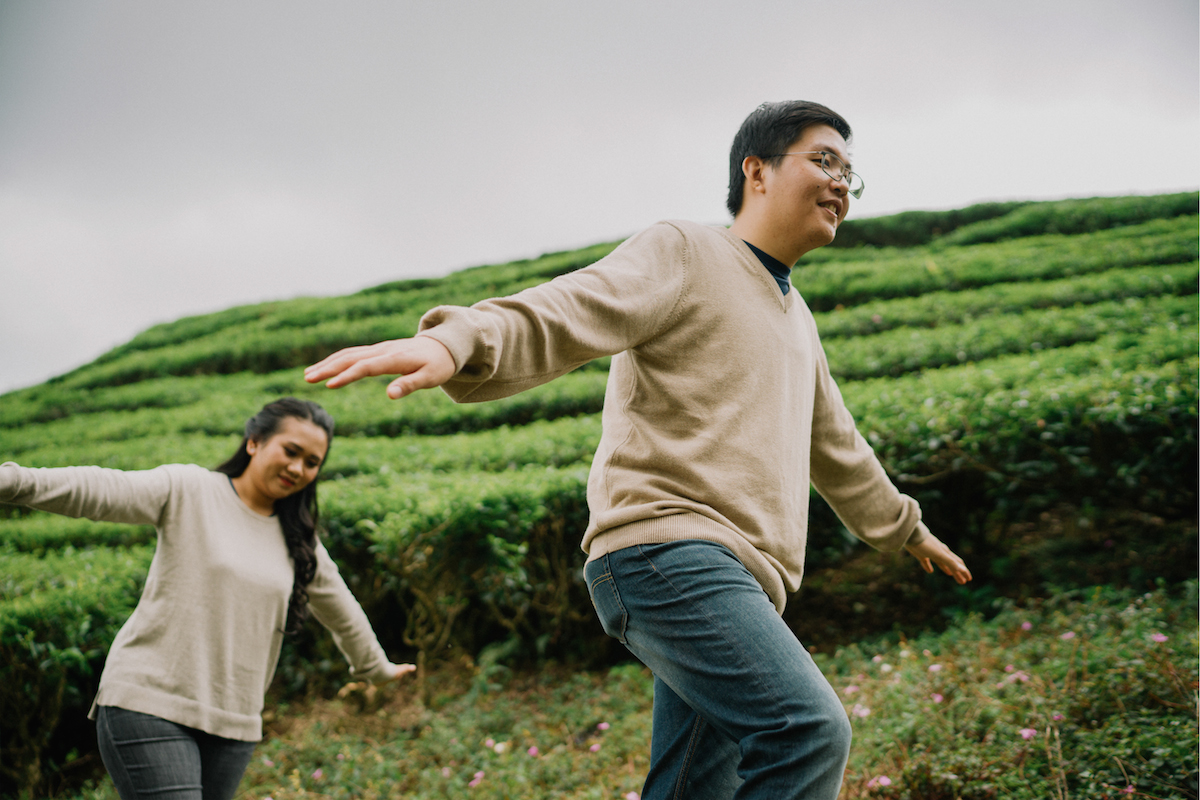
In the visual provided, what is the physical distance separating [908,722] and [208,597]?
93.3 inches

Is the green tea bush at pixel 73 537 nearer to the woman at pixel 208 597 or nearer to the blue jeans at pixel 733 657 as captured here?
the woman at pixel 208 597

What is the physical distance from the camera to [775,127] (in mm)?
1728

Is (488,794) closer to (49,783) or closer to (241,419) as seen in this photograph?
(49,783)

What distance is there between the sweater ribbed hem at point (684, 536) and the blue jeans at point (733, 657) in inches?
0.6

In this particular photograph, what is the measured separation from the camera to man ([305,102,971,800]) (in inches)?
48.9

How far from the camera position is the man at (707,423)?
1243 millimetres

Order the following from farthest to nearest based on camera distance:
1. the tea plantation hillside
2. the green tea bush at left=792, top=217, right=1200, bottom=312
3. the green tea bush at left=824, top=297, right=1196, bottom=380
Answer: the green tea bush at left=792, top=217, right=1200, bottom=312 → the green tea bush at left=824, top=297, right=1196, bottom=380 → the tea plantation hillside

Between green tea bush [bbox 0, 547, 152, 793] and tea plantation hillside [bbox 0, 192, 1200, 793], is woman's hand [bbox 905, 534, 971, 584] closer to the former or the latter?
tea plantation hillside [bbox 0, 192, 1200, 793]

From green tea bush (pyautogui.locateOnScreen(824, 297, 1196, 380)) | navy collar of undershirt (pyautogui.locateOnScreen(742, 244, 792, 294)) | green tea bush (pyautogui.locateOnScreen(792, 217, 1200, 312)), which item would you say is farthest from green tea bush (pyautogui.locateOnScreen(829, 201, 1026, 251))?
navy collar of undershirt (pyautogui.locateOnScreen(742, 244, 792, 294))

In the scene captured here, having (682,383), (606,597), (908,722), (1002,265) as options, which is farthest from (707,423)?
(1002,265)

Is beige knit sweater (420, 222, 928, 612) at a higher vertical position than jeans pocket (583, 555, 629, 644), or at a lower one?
higher

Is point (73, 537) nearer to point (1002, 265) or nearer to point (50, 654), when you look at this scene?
A: point (50, 654)

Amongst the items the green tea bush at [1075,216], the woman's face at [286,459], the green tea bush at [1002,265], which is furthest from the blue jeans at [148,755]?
the green tea bush at [1075,216]

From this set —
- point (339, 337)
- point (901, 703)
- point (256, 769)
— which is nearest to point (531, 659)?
point (256, 769)
